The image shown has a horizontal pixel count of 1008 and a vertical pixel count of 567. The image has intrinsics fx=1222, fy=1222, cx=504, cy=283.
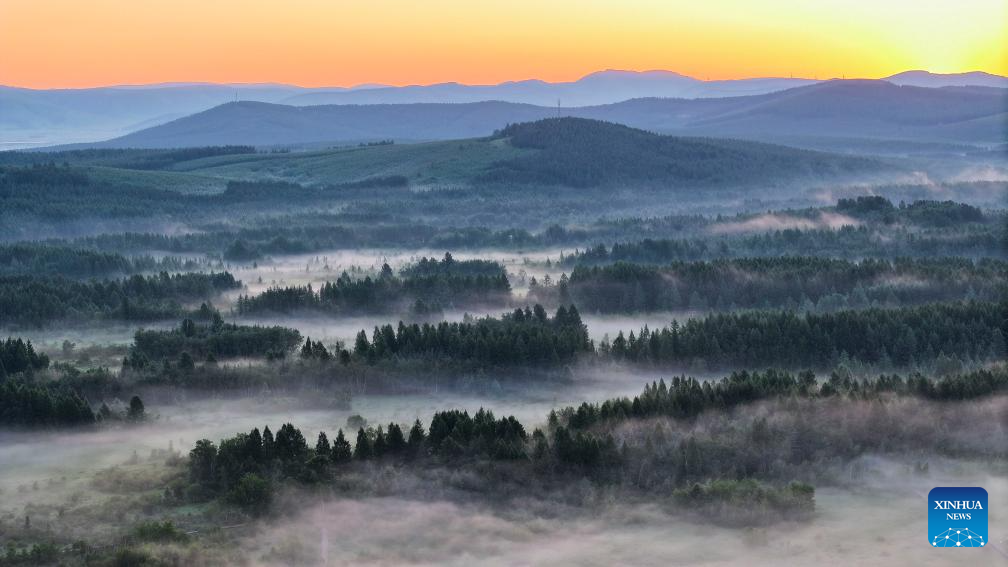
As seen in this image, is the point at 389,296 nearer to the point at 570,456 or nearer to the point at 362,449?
the point at 362,449

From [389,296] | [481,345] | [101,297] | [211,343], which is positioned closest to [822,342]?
[481,345]

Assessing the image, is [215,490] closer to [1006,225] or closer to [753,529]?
[753,529]

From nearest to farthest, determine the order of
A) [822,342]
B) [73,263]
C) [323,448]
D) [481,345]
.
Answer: [323,448] < [481,345] < [822,342] < [73,263]

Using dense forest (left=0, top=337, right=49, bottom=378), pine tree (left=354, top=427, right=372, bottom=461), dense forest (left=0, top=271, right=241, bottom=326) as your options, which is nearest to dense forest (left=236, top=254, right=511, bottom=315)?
dense forest (left=0, top=271, right=241, bottom=326)

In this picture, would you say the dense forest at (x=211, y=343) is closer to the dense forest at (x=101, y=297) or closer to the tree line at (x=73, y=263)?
the dense forest at (x=101, y=297)

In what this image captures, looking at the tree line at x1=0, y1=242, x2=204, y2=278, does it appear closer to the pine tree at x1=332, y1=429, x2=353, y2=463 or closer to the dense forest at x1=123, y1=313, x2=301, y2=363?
the dense forest at x1=123, y1=313, x2=301, y2=363

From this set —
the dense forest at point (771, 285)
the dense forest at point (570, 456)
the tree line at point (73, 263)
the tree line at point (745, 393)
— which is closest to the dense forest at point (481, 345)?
the tree line at point (745, 393)
